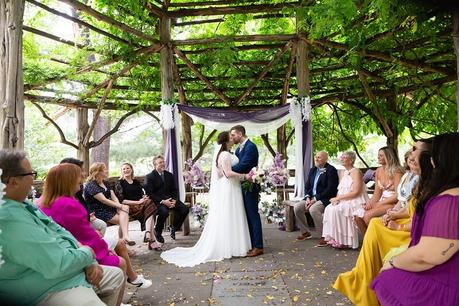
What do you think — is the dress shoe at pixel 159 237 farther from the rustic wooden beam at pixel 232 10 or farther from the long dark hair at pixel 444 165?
the long dark hair at pixel 444 165

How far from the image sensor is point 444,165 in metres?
2.14

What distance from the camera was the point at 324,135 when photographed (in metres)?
11.8

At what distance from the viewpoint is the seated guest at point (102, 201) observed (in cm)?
598

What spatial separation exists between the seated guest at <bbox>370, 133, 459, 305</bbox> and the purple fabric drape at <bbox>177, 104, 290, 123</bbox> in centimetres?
568

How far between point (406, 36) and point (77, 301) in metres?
6.28

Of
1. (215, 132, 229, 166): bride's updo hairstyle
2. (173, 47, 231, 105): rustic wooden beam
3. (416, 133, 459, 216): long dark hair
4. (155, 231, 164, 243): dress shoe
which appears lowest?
(155, 231, 164, 243): dress shoe

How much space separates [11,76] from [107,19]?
335cm

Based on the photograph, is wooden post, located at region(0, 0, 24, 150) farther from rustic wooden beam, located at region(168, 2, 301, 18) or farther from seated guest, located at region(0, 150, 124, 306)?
rustic wooden beam, located at region(168, 2, 301, 18)

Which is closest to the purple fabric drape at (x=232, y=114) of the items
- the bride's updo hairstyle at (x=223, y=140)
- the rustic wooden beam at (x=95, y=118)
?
the bride's updo hairstyle at (x=223, y=140)

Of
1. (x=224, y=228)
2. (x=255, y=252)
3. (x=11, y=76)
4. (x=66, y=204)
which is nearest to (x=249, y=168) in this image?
(x=224, y=228)

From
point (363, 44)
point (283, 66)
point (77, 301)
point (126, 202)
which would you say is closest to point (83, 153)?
point (126, 202)

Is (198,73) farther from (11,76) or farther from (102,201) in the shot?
(11,76)

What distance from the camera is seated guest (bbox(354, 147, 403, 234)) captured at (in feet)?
18.8

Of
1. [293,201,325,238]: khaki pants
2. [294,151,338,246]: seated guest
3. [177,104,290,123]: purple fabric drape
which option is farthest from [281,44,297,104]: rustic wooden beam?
[293,201,325,238]: khaki pants
